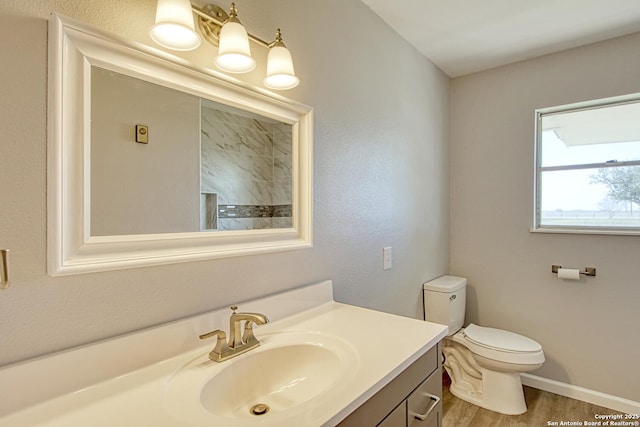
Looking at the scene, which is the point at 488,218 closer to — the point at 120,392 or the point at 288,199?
the point at 288,199

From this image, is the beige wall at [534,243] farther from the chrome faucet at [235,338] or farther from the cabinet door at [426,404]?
the chrome faucet at [235,338]

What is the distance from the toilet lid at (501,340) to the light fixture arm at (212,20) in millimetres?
2196

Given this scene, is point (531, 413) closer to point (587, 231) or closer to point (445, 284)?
point (445, 284)

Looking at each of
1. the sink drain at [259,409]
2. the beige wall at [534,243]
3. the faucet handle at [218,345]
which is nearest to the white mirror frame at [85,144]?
the faucet handle at [218,345]

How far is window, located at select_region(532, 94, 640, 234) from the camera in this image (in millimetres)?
2125

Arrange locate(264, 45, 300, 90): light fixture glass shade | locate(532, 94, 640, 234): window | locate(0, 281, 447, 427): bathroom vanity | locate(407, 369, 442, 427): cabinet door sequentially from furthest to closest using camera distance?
locate(532, 94, 640, 234): window, locate(264, 45, 300, 90): light fixture glass shade, locate(407, 369, 442, 427): cabinet door, locate(0, 281, 447, 427): bathroom vanity

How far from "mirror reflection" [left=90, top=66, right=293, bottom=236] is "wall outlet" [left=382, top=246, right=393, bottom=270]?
75 cm

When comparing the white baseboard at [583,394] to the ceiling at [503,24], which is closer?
the ceiling at [503,24]

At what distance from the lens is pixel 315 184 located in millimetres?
1458

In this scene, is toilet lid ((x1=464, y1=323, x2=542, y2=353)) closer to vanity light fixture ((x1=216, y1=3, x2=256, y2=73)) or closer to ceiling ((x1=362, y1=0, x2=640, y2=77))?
ceiling ((x1=362, y1=0, x2=640, y2=77))

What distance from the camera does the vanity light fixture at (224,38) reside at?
87 centimetres

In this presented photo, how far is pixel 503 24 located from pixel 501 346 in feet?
6.31

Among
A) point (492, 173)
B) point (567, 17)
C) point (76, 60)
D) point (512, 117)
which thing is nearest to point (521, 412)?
point (492, 173)

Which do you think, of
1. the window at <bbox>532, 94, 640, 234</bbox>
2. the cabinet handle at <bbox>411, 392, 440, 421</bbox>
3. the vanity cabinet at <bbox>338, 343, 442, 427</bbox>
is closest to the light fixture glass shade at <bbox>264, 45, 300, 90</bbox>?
the vanity cabinet at <bbox>338, 343, 442, 427</bbox>
